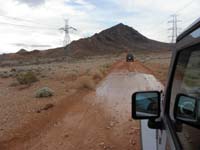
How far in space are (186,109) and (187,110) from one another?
3cm

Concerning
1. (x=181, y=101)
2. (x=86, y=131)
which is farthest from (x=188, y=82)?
(x=86, y=131)

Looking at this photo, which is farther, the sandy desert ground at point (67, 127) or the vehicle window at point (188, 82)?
the sandy desert ground at point (67, 127)

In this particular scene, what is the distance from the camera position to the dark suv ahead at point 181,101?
76.8 inches

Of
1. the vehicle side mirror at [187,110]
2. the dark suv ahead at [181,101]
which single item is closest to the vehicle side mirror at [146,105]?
the dark suv ahead at [181,101]

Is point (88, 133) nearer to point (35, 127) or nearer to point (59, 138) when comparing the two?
point (59, 138)

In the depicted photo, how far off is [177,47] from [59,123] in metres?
7.14

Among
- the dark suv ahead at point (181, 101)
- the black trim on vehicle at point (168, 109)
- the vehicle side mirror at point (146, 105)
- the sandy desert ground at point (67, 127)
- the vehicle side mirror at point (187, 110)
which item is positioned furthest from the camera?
the sandy desert ground at point (67, 127)

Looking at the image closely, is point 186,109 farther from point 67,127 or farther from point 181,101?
point 67,127

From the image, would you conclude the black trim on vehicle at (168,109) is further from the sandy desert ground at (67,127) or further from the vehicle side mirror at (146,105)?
the sandy desert ground at (67,127)

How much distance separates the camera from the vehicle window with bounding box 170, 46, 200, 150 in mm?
2006

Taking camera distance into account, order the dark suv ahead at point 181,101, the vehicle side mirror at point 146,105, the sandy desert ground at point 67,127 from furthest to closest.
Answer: the sandy desert ground at point 67,127 → the vehicle side mirror at point 146,105 → the dark suv ahead at point 181,101

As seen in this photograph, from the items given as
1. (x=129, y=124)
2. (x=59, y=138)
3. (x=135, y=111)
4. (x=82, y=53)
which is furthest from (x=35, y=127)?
(x=82, y=53)

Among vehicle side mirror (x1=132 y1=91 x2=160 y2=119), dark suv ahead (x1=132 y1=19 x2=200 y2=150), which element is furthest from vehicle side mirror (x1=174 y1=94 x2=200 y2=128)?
vehicle side mirror (x1=132 y1=91 x2=160 y2=119)

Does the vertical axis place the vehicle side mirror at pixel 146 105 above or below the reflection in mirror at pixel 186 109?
below
